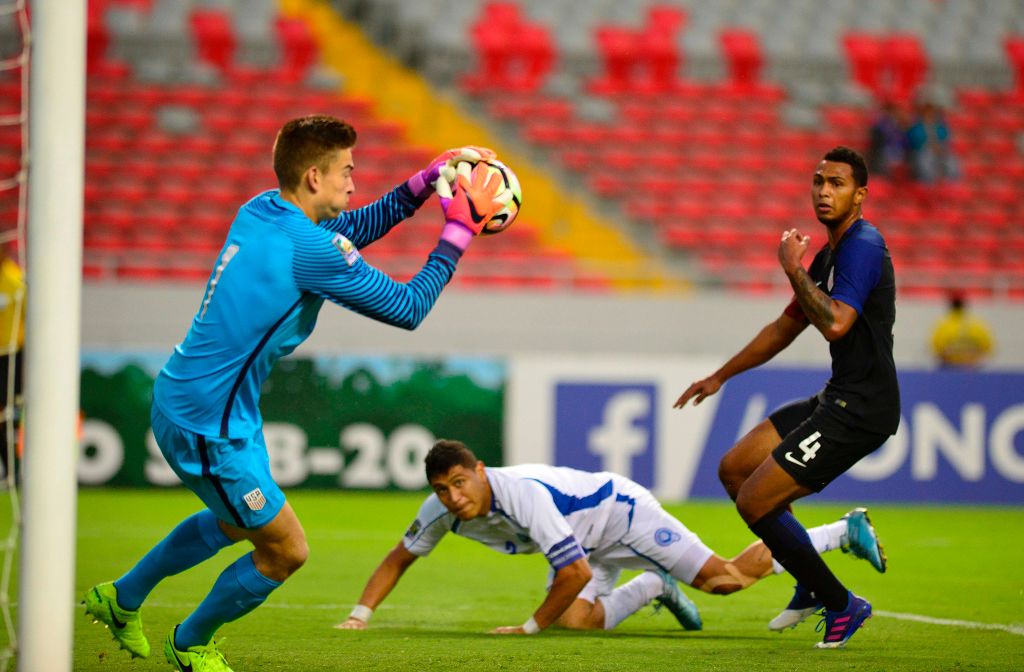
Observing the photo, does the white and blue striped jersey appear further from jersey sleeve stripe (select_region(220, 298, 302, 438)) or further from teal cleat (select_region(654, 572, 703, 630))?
jersey sleeve stripe (select_region(220, 298, 302, 438))

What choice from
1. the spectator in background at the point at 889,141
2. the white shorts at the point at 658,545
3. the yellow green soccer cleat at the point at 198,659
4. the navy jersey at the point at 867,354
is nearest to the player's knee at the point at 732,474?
the white shorts at the point at 658,545

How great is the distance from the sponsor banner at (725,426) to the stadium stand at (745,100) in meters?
2.83

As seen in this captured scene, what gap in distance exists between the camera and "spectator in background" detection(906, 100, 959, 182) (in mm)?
17688

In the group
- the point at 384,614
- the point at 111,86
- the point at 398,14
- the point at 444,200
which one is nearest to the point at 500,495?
the point at 384,614

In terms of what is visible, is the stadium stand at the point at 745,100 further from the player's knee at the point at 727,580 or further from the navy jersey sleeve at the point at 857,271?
the navy jersey sleeve at the point at 857,271

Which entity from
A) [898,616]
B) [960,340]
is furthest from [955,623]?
[960,340]

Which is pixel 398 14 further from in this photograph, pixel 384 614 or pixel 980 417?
pixel 384 614

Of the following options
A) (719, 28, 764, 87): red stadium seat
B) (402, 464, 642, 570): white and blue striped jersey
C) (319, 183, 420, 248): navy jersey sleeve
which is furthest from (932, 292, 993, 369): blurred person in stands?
(319, 183, 420, 248): navy jersey sleeve

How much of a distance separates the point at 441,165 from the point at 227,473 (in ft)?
4.37

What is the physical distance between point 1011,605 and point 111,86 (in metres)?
13.8

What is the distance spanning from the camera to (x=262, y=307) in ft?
14.9

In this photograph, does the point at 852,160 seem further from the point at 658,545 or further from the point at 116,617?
the point at 116,617

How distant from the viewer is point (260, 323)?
4.54 m

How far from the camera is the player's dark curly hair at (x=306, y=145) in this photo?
463cm
